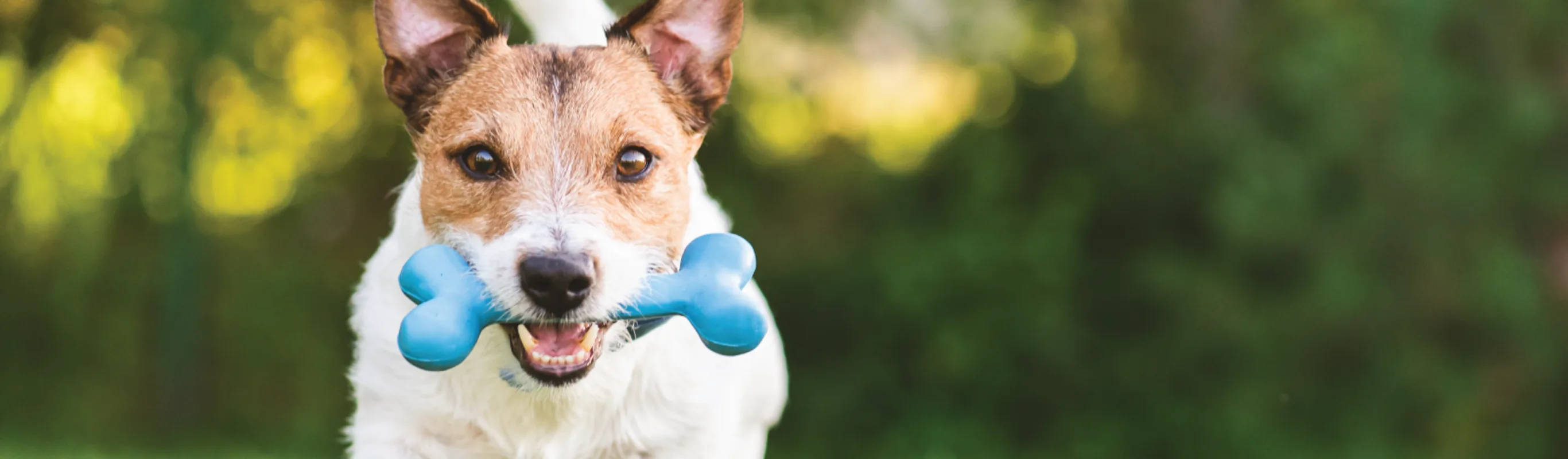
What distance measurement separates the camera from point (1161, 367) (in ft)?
25.3

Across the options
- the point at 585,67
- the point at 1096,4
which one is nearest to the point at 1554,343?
the point at 1096,4

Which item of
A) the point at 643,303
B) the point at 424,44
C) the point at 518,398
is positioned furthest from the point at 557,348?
the point at 424,44

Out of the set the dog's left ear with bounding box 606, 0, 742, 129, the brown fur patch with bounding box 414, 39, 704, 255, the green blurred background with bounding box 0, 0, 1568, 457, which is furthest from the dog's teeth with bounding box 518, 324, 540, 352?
the green blurred background with bounding box 0, 0, 1568, 457

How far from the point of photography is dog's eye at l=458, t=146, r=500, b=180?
122 inches

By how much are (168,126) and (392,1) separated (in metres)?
5.81

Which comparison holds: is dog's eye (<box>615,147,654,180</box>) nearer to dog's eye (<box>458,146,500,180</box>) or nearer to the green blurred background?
dog's eye (<box>458,146,500,180</box>)

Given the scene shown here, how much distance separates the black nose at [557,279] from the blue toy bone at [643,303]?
0.39ft

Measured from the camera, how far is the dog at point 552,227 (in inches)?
115

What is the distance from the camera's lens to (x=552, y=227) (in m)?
2.84

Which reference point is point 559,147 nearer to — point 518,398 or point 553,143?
point 553,143

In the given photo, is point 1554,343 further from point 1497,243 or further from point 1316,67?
point 1316,67

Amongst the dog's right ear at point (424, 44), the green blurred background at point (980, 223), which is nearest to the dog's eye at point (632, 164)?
the dog's right ear at point (424, 44)

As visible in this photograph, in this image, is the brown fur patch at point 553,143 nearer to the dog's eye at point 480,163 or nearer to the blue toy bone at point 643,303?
the dog's eye at point 480,163

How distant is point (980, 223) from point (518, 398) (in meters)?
5.18
